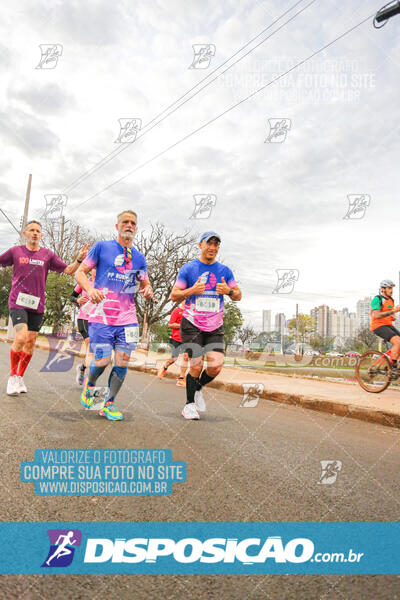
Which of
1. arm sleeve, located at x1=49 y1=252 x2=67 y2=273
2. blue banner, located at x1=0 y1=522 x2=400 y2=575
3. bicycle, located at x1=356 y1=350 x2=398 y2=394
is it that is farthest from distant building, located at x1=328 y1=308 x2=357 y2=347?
blue banner, located at x1=0 y1=522 x2=400 y2=575

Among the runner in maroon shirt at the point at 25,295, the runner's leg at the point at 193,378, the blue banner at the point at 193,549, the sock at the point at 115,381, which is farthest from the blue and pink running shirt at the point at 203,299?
the blue banner at the point at 193,549

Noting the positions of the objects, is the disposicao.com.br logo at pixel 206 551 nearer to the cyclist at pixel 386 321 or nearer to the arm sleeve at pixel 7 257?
the arm sleeve at pixel 7 257

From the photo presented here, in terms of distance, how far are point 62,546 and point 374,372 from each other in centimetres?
729

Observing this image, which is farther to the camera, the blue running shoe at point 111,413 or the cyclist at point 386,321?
the cyclist at point 386,321

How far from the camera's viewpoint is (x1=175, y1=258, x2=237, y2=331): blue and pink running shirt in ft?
17.9

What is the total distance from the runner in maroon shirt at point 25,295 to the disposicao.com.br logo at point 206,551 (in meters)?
4.42

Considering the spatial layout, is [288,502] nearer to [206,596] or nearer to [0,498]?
[206,596]

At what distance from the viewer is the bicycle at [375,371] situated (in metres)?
7.95

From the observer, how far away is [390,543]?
216 centimetres

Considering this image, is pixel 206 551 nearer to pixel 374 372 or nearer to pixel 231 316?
pixel 374 372

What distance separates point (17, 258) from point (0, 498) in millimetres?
4318

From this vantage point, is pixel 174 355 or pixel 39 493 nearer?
pixel 39 493

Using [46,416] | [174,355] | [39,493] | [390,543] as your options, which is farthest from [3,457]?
[174,355]

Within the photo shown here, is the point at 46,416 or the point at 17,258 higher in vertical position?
the point at 17,258
